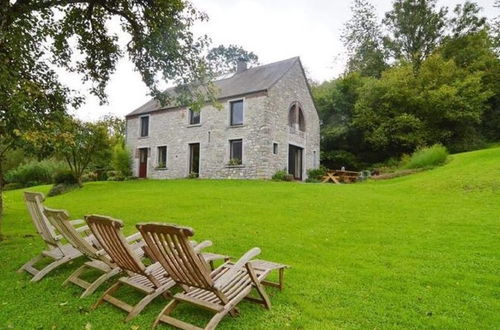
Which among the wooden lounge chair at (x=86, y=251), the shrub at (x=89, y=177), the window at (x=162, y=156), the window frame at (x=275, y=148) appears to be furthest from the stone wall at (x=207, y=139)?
the wooden lounge chair at (x=86, y=251)

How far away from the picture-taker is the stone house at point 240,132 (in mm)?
18859

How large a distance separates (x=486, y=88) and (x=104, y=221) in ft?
98.8

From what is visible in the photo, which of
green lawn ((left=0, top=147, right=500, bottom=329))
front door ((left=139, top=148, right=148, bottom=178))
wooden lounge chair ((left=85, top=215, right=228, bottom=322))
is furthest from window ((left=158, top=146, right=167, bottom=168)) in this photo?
wooden lounge chair ((left=85, top=215, right=228, bottom=322))

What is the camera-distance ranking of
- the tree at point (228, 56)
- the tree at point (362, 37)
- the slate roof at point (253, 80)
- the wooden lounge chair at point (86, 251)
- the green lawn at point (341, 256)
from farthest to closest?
1. the tree at point (228, 56)
2. the tree at point (362, 37)
3. the slate roof at point (253, 80)
4. the wooden lounge chair at point (86, 251)
5. the green lawn at point (341, 256)

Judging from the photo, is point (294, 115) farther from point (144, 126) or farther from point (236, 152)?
point (144, 126)

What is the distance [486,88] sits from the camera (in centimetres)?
2536

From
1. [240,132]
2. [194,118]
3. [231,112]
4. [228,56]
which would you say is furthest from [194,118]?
[228,56]

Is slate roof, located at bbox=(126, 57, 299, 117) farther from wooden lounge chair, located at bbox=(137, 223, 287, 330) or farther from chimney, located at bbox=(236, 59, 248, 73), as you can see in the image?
wooden lounge chair, located at bbox=(137, 223, 287, 330)

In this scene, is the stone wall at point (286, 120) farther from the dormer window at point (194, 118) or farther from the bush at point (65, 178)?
the bush at point (65, 178)

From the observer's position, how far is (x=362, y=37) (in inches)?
1363

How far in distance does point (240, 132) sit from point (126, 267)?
16132mm

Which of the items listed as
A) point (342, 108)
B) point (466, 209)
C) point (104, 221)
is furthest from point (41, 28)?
point (342, 108)

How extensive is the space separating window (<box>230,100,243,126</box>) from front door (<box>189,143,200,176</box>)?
3028 mm

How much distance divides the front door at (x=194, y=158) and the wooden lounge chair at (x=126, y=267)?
17.5m
